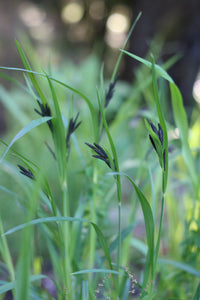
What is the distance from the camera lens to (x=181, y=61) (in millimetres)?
1743

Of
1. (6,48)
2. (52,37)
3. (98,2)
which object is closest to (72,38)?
(52,37)

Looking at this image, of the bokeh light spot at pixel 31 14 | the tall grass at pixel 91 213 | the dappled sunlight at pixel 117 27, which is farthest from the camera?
the bokeh light spot at pixel 31 14

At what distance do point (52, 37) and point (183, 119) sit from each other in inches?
120

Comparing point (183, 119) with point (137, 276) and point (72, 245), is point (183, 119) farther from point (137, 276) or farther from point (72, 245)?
point (137, 276)

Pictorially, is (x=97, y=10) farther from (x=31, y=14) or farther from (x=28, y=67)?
(x=28, y=67)

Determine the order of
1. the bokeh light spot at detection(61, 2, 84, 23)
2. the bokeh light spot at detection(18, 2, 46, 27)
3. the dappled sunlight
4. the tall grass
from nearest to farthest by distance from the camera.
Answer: the tall grass < the dappled sunlight < the bokeh light spot at detection(18, 2, 46, 27) < the bokeh light spot at detection(61, 2, 84, 23)

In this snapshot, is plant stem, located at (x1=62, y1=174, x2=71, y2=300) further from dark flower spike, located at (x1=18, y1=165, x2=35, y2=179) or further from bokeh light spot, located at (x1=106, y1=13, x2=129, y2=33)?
bokeh light spot, located at (x1=106, y1=13, x2=129, y2=33)

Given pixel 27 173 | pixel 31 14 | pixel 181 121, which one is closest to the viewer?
pixel 27 173

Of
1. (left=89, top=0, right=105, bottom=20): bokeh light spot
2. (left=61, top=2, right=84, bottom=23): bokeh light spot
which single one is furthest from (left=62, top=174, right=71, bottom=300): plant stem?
(left=61, top=2, right=84, bottom=23): bokeh light spot

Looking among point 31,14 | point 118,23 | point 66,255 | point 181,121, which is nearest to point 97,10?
point 118,23

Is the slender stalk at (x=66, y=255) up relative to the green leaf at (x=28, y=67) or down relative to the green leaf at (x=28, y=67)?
down

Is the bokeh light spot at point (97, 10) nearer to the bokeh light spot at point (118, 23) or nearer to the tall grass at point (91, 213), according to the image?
the bokeh light spot at point (118, 23)

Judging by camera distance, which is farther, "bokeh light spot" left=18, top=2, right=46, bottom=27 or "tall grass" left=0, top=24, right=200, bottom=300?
"bokeh light spot" left=18, top=2, right=46, bottom=27

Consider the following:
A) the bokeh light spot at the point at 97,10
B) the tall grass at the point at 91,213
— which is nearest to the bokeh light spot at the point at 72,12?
the bokeh light spot at the point at 97,10
